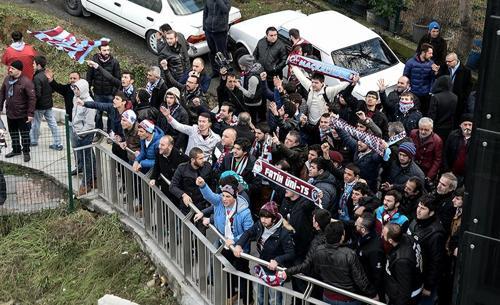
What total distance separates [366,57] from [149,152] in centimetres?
575

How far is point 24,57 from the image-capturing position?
12859 millimetres

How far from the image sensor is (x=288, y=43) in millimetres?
14328

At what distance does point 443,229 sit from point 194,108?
4.61 meters

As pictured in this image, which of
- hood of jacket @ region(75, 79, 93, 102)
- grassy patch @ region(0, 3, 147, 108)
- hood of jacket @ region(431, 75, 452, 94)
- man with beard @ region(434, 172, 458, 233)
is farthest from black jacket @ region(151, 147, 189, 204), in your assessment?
grassy patch @ region(0, 3, 147, 108)

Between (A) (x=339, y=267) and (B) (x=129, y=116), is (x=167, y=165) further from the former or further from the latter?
(A) (x=339, y=267)

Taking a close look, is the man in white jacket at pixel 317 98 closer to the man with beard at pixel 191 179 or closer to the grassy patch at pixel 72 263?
the man with beard at pixel 191 179

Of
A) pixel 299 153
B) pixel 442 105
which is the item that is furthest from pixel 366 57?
pixel 299 153

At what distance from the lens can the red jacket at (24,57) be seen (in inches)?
504

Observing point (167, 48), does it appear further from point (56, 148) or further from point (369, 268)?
point (369, 268)

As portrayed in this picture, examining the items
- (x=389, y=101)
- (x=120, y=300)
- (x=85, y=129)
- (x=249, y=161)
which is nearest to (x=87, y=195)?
(x=85, y=129)

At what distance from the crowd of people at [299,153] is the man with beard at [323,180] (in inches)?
0.6

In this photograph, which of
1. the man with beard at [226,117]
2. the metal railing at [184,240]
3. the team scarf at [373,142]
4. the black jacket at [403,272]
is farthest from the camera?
the man with beard at [226,117]

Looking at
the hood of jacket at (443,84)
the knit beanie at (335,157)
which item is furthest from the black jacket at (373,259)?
the hood of jacket at (443,84)

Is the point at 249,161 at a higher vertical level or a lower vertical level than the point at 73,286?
higher
